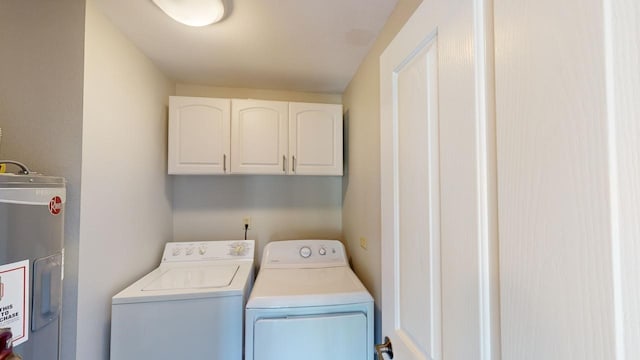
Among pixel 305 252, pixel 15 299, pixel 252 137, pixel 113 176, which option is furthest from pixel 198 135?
pixel 15 299

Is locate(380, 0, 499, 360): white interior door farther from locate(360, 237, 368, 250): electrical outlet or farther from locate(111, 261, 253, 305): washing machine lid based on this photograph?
locate(111, 261, 253, 305): washing machine lid

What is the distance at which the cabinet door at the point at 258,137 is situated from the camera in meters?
2.06

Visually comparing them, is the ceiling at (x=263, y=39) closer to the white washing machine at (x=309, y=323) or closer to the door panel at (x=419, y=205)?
the door panel at (x=419, y=205)

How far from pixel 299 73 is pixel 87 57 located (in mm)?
1295

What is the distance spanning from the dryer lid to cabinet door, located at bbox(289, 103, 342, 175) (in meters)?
0.92

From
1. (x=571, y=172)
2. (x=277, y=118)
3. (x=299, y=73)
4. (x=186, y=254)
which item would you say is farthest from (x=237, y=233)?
(x=571, y=172)

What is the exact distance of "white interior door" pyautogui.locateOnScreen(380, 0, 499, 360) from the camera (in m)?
0.46

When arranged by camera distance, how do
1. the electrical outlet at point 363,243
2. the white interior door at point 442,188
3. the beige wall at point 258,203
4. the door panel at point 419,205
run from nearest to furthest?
the white interior door at point 442,188 < the door panel at point 419,205 < the electrical outlet at point 363,243 < the beige wall at point 258,203

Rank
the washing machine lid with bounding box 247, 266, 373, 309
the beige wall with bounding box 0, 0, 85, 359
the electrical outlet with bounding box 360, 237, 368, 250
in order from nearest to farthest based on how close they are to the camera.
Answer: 1. the beige wall with bounding box 0, 0, 85, 359
2. the washing machine lid with bounding box 247, 266, 373, 309
3. the electrical outlet with bounding box 360, 237, 368, 250

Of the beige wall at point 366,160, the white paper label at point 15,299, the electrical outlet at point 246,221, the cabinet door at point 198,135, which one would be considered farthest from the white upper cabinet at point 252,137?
the white paper label at point 15,299

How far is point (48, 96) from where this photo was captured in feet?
3.93

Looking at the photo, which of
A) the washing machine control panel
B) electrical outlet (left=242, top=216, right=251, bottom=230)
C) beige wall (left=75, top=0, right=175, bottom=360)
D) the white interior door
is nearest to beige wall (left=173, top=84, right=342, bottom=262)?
electrical outlet (left=242, top=216, right=251, bottom=230)

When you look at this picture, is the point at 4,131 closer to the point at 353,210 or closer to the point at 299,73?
the point at 299,73

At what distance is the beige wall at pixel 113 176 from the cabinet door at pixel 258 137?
592 mm
